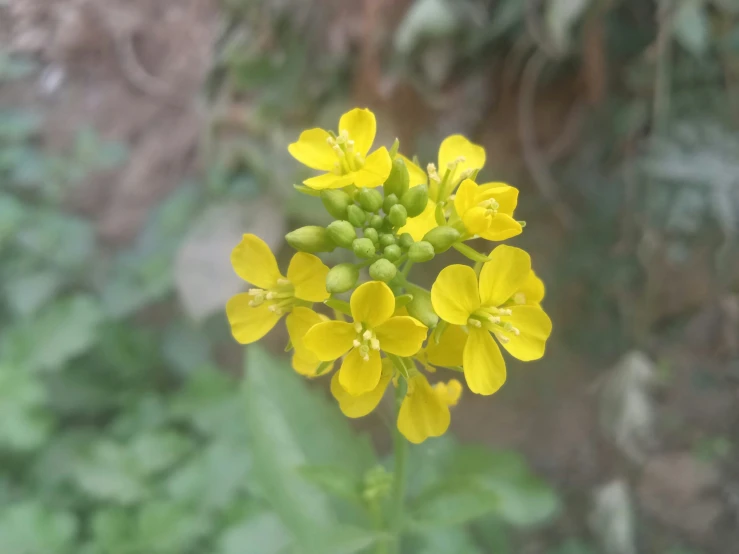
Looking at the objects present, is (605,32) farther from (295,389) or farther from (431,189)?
(295,389)

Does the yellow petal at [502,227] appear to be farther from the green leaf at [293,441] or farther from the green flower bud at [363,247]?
the green leaf at [293,441]

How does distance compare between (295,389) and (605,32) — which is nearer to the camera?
(295,389)

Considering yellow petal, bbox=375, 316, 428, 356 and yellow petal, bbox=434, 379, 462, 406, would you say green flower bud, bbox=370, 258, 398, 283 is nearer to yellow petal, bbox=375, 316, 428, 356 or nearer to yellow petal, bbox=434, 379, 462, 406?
yellow petal, bbox=375, 316, 428, 356

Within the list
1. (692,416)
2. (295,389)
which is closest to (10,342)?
(295,389)

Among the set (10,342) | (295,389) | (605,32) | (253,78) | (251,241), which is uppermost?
(253,78)

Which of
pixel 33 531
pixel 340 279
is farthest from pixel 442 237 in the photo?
pixel 33 531

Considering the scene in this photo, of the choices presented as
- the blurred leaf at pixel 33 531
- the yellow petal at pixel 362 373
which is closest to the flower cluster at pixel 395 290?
the yellow petal at pixel 362 373

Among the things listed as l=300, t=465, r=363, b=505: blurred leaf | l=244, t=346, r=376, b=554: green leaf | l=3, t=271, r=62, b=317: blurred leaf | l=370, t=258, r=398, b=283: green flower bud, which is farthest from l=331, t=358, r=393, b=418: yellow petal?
l=3, t=271, r=62, b=317: blurred leaf
